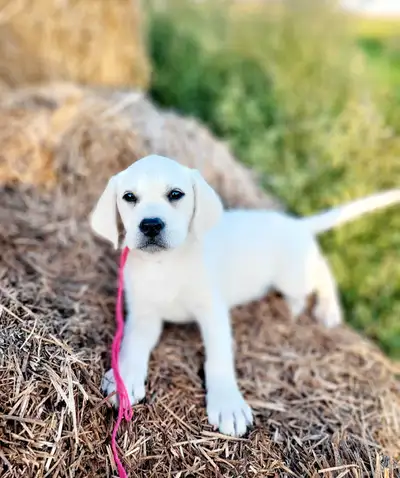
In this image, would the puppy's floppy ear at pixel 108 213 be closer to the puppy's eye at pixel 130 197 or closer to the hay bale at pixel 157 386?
the puppy's eye at pixel 130 197

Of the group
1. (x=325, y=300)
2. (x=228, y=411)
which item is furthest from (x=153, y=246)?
(x=325, y=300)

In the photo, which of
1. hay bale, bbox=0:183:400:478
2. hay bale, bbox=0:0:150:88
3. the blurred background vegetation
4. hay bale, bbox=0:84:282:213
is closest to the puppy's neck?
hay bale, bbox=0:183:400:478

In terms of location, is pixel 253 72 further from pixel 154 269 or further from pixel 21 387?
pixel 21 387

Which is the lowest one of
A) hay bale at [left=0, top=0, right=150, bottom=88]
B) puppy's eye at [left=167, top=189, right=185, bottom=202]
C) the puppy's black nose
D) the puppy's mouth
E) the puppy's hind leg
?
the puppy's hind leg

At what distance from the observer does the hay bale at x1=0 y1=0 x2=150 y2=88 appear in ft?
15.6

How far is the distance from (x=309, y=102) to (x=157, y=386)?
3150mm

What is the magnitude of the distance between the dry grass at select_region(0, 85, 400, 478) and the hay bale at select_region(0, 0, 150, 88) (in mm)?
849

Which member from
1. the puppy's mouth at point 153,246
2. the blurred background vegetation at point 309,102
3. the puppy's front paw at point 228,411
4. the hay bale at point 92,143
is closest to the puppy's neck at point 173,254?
the puppy's mouth at point 153,246

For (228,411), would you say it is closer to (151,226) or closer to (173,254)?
(173,254)

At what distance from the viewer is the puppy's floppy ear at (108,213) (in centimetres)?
243

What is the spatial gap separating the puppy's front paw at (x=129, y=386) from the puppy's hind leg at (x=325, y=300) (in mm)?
1408

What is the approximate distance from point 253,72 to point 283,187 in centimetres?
149

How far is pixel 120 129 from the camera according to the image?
3.69 meters

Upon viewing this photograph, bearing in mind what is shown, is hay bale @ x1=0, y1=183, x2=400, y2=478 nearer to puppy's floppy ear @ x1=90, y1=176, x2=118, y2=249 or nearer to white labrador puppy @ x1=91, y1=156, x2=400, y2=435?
white labrador puppy @ x1=91, y1=156, x2=400, y2=435
